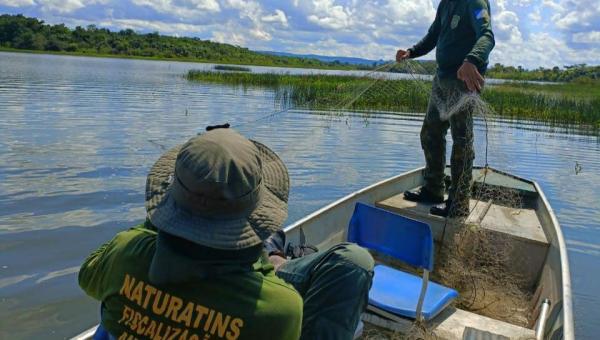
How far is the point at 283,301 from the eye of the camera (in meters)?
1.55

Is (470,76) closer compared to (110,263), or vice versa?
(110,263)

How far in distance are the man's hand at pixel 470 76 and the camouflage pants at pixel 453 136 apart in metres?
0.26

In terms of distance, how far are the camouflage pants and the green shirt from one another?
382 centimetres

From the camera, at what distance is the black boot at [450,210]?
5.25 m

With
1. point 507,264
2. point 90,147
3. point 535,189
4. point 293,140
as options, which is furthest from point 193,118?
point 507,264

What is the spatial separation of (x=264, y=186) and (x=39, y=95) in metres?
19.8

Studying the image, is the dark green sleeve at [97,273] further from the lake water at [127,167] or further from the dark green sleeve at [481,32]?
the dark green sleeve at [481,32]

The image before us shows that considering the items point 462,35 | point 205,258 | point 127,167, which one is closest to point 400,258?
point 205,258

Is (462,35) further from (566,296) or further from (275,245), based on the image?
(275,245)

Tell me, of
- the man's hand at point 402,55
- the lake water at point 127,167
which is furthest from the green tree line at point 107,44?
the man's hand at point 402,55

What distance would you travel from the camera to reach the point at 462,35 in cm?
520

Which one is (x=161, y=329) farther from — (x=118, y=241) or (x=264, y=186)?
(x=264, y=186)

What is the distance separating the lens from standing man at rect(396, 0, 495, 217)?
4789mm

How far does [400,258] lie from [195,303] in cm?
234
